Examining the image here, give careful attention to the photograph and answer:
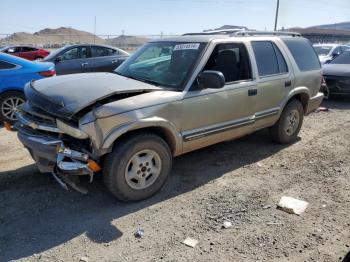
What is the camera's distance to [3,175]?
4.70 metres

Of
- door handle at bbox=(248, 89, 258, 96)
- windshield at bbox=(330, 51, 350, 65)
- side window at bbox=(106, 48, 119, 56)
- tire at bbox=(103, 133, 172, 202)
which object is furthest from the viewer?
side window at bbox=(106, 48, 119, 56)

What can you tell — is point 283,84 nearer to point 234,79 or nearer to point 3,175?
point 234,79

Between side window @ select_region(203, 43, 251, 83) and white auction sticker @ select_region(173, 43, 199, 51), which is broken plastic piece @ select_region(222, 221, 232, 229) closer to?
side window @ select_region(203, 43, 251, 83)

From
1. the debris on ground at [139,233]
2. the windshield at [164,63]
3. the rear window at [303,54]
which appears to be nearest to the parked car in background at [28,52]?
the windshield at [164,63]

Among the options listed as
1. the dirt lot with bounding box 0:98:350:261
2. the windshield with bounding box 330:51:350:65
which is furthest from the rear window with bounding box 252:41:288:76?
the windshield with bounding box 330:51:350:65

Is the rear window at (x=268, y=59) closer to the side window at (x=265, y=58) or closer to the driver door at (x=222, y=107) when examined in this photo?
the side window at (x=265, y=58)

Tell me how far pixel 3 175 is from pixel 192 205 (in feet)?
8.30

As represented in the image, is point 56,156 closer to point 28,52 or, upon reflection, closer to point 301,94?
point 301,94

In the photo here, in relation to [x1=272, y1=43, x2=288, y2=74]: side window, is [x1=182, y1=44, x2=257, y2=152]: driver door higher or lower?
lower

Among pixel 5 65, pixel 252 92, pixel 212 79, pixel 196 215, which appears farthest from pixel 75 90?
pixel 5 65

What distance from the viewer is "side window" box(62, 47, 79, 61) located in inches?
420

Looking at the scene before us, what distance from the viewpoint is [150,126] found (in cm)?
395

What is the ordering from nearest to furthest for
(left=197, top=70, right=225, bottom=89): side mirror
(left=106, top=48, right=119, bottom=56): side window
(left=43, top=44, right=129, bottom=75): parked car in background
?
1. (left=197, top=70, right=225, bottom=89): side mirror
2. (left=43, top=44, right=129, bottom=75): parked car in background
3. (left=106, top=48, right=119, bottom=56): side window

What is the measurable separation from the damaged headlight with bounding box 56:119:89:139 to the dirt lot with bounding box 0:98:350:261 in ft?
2.94
